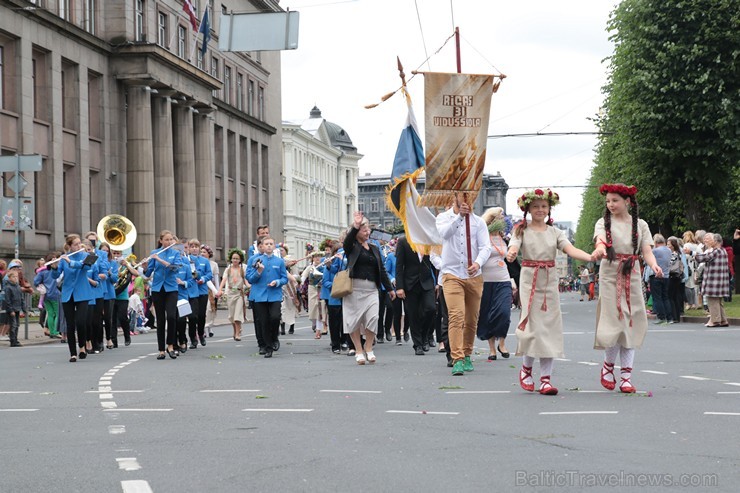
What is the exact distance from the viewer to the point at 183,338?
1972 cm

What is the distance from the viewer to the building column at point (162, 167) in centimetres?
5078

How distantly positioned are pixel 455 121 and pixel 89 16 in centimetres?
3365

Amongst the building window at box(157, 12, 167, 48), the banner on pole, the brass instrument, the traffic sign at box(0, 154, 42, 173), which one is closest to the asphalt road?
the banner on pole

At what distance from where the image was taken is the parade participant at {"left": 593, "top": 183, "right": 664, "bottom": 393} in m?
11.2

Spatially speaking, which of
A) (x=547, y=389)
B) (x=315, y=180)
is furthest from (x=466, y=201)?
(x=315, y=180)

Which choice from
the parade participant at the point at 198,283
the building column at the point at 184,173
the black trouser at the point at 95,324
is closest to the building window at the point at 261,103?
the building column at the point at 184,173

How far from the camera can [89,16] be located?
45781 millimetres

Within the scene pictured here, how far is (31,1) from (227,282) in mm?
19349

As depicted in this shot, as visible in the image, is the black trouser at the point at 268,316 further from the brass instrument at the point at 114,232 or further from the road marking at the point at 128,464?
the road marking at the point at 128,464

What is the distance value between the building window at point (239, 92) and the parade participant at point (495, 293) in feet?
179

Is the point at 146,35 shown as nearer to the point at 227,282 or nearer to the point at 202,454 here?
the point at 227,282

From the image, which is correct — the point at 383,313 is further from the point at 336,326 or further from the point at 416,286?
the point at 416,286

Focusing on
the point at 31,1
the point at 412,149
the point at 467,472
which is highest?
the point at 31,1

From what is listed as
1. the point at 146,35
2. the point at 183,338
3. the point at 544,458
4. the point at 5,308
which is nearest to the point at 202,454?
the point at 544,458
